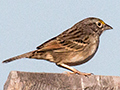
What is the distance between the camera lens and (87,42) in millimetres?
6656

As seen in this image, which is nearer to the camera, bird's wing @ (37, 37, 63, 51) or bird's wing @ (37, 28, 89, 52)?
bird's wing @ (37, 37, 63, 51)

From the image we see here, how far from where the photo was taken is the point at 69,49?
6500 millimetres

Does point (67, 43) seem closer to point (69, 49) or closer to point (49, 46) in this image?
point (69, 49)

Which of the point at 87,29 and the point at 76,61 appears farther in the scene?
the point at 87,29

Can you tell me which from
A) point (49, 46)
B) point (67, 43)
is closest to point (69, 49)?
point (67, 43)

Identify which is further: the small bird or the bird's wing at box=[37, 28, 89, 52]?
the bird's wing at box=[37, 28, 89, 52]

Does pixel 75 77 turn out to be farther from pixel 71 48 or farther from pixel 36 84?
pixel 71 48

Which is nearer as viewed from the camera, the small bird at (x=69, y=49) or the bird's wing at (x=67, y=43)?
the small bird at (x=69, y=49)

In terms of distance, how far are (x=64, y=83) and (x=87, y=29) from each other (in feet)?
11.1

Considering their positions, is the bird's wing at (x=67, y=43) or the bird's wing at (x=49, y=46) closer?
the bird's wing at (x=49, y=46)

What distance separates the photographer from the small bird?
20.7 ft

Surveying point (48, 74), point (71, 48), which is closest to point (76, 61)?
point (71, 48)

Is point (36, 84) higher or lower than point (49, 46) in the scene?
lower

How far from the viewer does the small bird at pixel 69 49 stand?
6.30 meters
